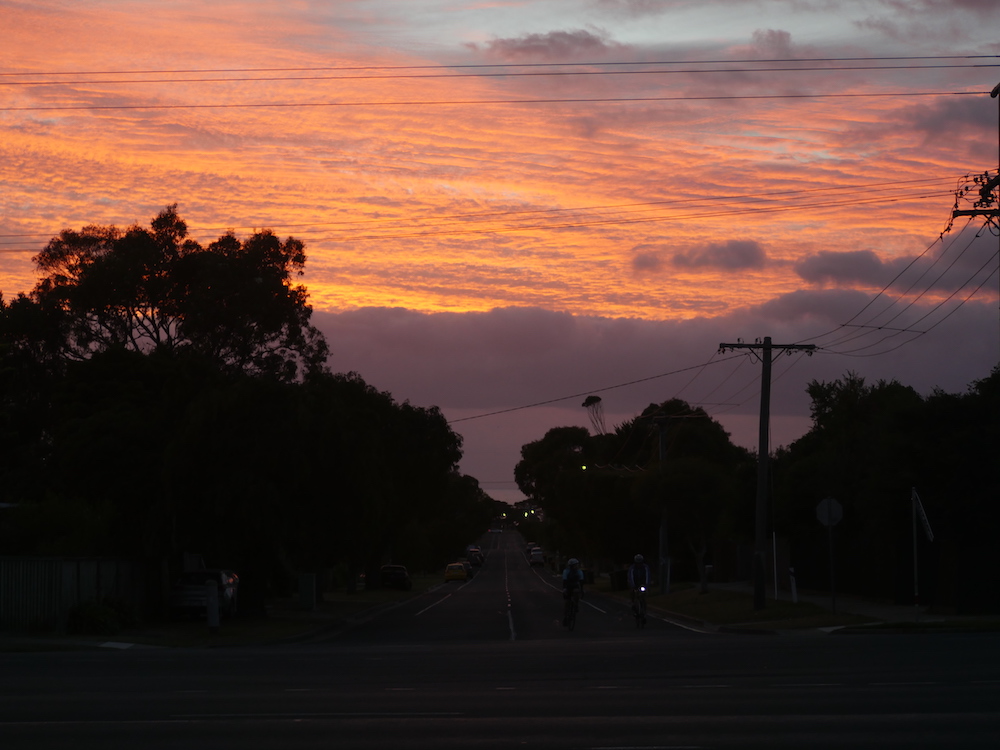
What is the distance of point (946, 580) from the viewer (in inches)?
1251

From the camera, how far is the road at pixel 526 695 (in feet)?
36.0

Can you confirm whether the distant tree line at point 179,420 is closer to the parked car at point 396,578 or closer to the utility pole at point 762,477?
the utility pole at point 762,477

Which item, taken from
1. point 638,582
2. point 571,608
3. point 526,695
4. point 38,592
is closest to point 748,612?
point 638,582

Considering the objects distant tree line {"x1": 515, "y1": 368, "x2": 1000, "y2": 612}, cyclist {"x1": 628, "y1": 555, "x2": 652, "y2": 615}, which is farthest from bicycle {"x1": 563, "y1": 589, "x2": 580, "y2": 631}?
distant tree line {"x1": 515, "y1": 368, "x2": 1000, "y2": 612}

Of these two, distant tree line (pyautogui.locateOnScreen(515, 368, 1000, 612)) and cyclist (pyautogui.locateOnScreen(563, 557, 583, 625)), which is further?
distant tree line (pyautogui.locateOnScreen(515, 368, 1000, 612))

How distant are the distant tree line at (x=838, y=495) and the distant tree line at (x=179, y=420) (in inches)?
612

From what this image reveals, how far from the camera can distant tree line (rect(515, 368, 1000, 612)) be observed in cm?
3173

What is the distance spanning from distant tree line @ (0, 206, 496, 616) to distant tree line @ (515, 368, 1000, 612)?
15.6 m

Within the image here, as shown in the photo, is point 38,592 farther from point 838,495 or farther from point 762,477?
point 838,495

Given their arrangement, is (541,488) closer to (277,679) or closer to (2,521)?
(2,521)

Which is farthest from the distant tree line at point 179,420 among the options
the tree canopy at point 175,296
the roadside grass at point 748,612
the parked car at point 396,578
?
the parked car at point 396,578

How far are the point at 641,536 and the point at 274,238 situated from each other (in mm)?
27746

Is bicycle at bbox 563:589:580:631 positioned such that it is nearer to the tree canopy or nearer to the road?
the road

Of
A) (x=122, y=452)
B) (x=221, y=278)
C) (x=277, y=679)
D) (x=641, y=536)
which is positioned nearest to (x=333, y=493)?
(x=122, y=452)
